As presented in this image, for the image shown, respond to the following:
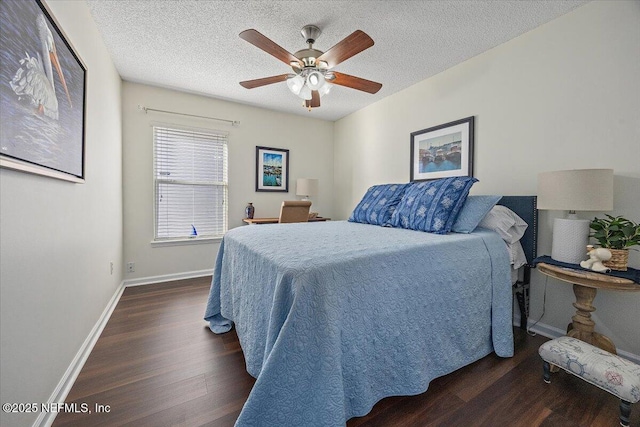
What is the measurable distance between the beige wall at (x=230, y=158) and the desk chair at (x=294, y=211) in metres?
0.86

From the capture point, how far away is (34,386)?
1.18 m

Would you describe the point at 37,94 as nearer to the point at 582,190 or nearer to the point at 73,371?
the point at 73,371

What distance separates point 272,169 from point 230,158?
0.69 meters

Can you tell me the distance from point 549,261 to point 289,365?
1.98m

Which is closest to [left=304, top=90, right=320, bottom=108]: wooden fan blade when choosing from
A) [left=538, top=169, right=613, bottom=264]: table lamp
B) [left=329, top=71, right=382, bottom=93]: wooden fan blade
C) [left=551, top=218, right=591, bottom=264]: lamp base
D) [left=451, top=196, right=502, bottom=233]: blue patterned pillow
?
[left=329, top=71, right=382, bottom=93]: wooden fan blade

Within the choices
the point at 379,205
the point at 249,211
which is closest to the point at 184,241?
the point at 249,211

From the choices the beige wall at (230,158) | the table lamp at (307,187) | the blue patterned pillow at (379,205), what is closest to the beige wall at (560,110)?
the blue patterned pillow at (379,205)

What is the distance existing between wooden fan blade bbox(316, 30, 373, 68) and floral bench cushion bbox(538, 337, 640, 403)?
227cm

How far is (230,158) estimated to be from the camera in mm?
4027

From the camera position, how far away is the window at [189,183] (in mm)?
3592

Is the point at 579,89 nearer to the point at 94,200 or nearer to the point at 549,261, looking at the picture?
the point at 549,261

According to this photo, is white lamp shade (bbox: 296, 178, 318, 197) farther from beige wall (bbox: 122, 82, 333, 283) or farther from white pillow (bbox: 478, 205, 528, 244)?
white pillow (bbox: 478, 205, 528, 244)

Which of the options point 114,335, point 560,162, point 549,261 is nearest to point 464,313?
point 549,261

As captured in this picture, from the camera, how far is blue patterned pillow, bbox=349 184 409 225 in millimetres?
2721
